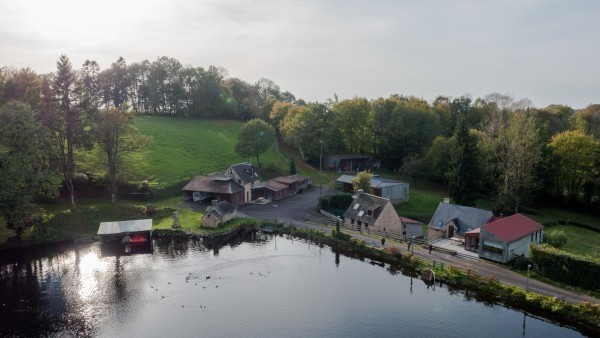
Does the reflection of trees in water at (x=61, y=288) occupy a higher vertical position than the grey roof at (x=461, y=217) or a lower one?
lower

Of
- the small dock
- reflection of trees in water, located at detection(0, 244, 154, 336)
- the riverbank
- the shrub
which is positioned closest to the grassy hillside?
the small dock

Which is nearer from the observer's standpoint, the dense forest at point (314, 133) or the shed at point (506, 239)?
the shed at point (506, 239)

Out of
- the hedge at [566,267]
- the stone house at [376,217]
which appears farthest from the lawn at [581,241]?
the stone house at [376,217]

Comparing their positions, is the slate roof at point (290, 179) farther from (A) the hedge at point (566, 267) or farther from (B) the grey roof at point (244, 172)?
(A) the hedge at point (566, 267)

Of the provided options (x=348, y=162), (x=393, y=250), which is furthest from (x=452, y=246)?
(x=348, y=162)

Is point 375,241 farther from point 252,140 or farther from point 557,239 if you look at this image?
point 252,140

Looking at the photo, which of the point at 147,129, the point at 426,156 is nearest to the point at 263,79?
the point at 147,129

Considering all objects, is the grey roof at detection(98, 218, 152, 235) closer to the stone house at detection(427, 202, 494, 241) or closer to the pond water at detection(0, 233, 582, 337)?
the pond water at detection(0, 233, 582, 337)
